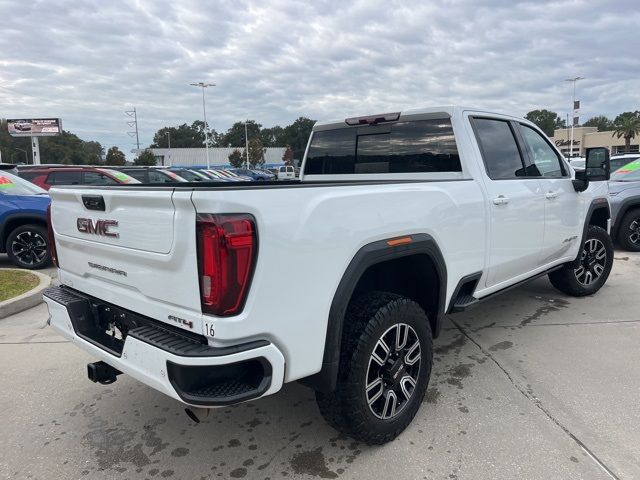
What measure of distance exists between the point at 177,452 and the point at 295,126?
326 feet

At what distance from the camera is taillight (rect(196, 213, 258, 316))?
1.95m

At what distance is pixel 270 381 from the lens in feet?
6.95

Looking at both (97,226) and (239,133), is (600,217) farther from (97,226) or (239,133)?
(239,133)

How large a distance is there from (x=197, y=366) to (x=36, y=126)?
62.1 m

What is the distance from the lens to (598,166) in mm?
4754

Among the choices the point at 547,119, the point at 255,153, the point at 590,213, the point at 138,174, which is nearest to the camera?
the point at 590,213

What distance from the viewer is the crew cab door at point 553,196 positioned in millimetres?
4293

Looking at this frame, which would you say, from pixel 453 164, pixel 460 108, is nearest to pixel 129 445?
pixel 453 164

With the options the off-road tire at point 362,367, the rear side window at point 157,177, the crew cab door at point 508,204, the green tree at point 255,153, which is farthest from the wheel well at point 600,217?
the green tree at point 255,153

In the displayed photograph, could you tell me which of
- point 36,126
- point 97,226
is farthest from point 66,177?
point 36,126

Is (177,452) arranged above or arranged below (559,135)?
below

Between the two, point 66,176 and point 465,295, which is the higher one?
point 66,176

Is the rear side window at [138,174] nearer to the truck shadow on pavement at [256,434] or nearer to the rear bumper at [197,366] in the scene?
the truck shadow on pavement at [256,434]

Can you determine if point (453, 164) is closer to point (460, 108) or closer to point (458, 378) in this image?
point (460, 108)
